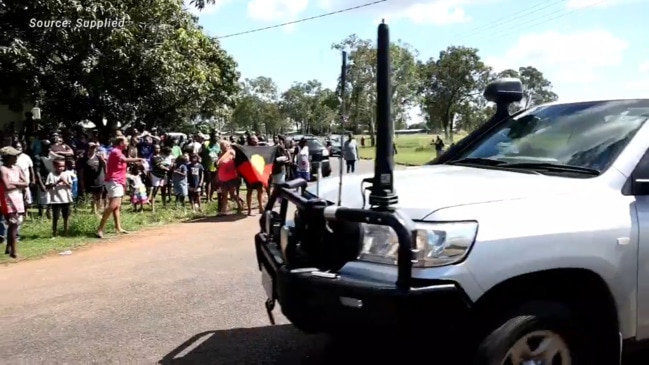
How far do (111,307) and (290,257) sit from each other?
309 centimetres

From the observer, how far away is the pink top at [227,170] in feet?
40.5

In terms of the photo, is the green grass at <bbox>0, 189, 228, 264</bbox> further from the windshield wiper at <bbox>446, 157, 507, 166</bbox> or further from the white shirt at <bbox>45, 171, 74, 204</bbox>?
the windshield wiper at <bbox>446, 157, 507, 166</bbox>

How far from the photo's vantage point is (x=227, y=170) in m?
12.4

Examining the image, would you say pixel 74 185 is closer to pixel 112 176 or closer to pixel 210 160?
pixel 112 176

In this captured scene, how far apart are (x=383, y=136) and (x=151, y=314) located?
11.6 feet

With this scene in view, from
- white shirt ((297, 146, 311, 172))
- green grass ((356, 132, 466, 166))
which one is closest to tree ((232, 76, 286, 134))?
green grass ((356, 132, 466, 166))

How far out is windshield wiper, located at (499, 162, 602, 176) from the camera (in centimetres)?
349

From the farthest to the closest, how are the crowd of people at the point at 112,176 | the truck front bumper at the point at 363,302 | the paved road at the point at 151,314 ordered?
1. the crowd of people at the point at 112,176
2. the paved road at the point at 151,314
3. the truck front bumper at the point at 363,302

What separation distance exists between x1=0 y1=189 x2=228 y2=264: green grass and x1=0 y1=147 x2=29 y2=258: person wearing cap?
11.4 inches

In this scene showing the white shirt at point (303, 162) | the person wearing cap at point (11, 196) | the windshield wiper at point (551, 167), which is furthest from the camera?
the white shirt at point (303, 162)

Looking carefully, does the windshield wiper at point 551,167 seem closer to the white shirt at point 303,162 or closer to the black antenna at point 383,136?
the black antenna at point 383,136

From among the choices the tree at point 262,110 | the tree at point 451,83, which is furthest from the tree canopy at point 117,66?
the tree at point 262,110

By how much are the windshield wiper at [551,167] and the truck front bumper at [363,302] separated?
1.18 metres

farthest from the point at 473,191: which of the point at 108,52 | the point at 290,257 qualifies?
the point at 108,52
